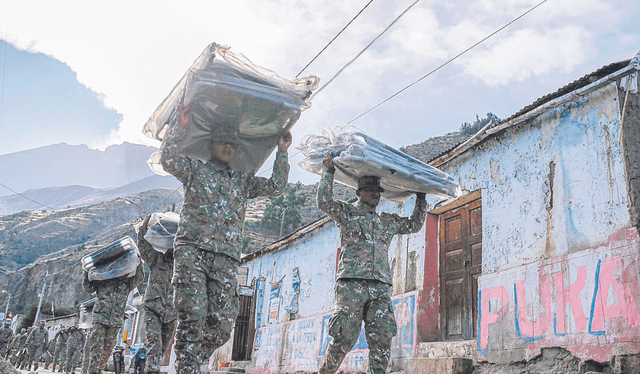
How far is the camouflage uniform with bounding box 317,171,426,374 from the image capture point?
395 centimetres

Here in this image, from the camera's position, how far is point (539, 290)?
508cm

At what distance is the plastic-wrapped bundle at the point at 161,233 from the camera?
5273mm

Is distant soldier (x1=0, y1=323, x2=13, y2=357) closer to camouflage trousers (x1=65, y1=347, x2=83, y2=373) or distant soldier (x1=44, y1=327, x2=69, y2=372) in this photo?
distant soldier (x1=44, y1=327, x2=69, y2=372)

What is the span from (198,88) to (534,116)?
431 cm

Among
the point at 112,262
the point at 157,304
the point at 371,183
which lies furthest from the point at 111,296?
the point at 371,183

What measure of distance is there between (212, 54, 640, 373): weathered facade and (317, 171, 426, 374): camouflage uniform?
6.16 feet

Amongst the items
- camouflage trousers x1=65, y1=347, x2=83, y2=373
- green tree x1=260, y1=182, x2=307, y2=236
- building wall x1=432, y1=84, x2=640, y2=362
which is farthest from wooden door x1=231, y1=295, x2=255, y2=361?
green tree x1=260, y1=182, x2=307, y2=236

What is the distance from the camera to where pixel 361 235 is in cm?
431

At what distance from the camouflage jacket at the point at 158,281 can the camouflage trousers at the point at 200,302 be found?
1865 millimetres

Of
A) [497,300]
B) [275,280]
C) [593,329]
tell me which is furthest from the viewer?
[275,280]

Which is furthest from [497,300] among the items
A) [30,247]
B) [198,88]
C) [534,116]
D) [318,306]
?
[30,247]

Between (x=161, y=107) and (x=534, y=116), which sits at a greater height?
(x=534, y=116)

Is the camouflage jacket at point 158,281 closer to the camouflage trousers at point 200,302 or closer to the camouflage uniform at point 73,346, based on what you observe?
the camouflage trousers at point 200,302

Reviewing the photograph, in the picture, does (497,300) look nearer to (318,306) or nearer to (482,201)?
(482,201)
